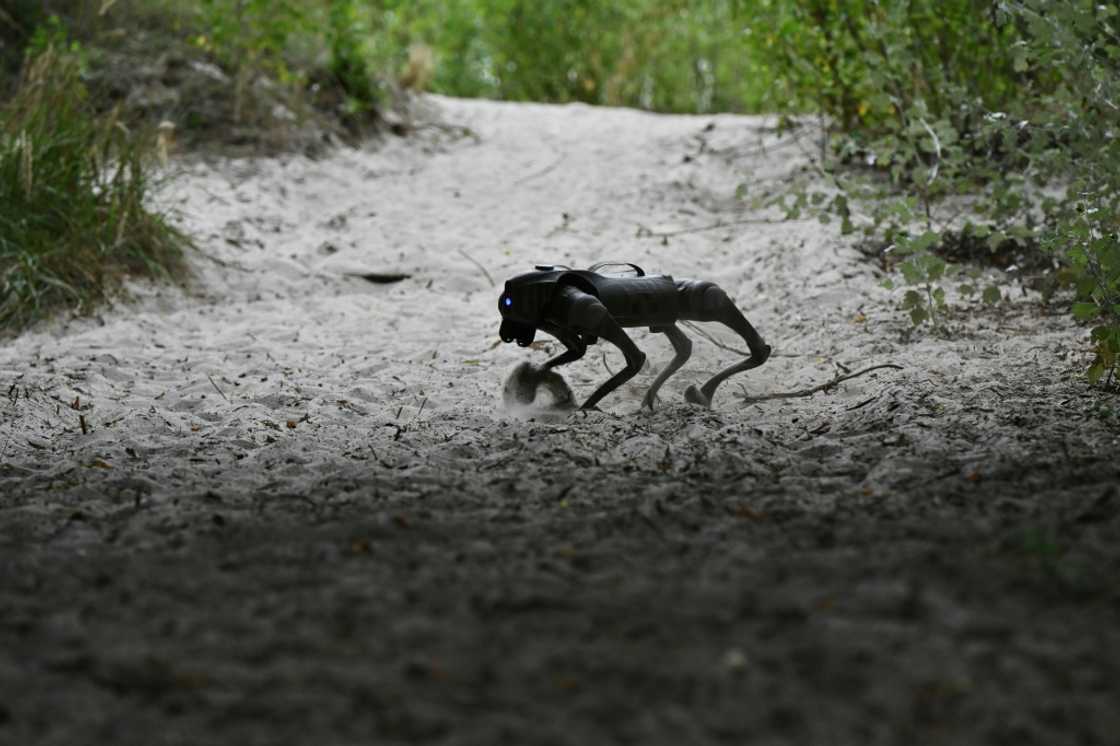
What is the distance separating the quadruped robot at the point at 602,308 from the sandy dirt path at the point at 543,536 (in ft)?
0.79

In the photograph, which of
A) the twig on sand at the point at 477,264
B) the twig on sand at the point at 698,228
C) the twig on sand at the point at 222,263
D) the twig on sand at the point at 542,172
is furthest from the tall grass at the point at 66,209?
the twig on sand at the point at 698,228

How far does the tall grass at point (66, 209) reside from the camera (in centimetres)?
504

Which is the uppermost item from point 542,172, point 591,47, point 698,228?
point 591,47

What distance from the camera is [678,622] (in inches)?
74.5

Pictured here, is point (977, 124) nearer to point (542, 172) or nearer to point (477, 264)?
point (477, 264)

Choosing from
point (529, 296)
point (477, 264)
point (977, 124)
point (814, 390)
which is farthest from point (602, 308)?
point (977, 124)

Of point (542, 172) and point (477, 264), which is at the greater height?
point (542, 172)

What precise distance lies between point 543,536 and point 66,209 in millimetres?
3912

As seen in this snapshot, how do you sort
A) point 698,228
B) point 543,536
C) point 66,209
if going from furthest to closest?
point 698,228 → point 66,209 → point 543,536

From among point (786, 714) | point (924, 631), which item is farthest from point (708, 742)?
point (924, 631)

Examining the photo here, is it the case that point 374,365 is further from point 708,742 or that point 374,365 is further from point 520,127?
point 520,127

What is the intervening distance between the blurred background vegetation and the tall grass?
1 cm

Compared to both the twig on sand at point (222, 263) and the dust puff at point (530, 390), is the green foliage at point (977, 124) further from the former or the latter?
the twig on sand at point (222, 263)

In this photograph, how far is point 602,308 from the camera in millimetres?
3215
